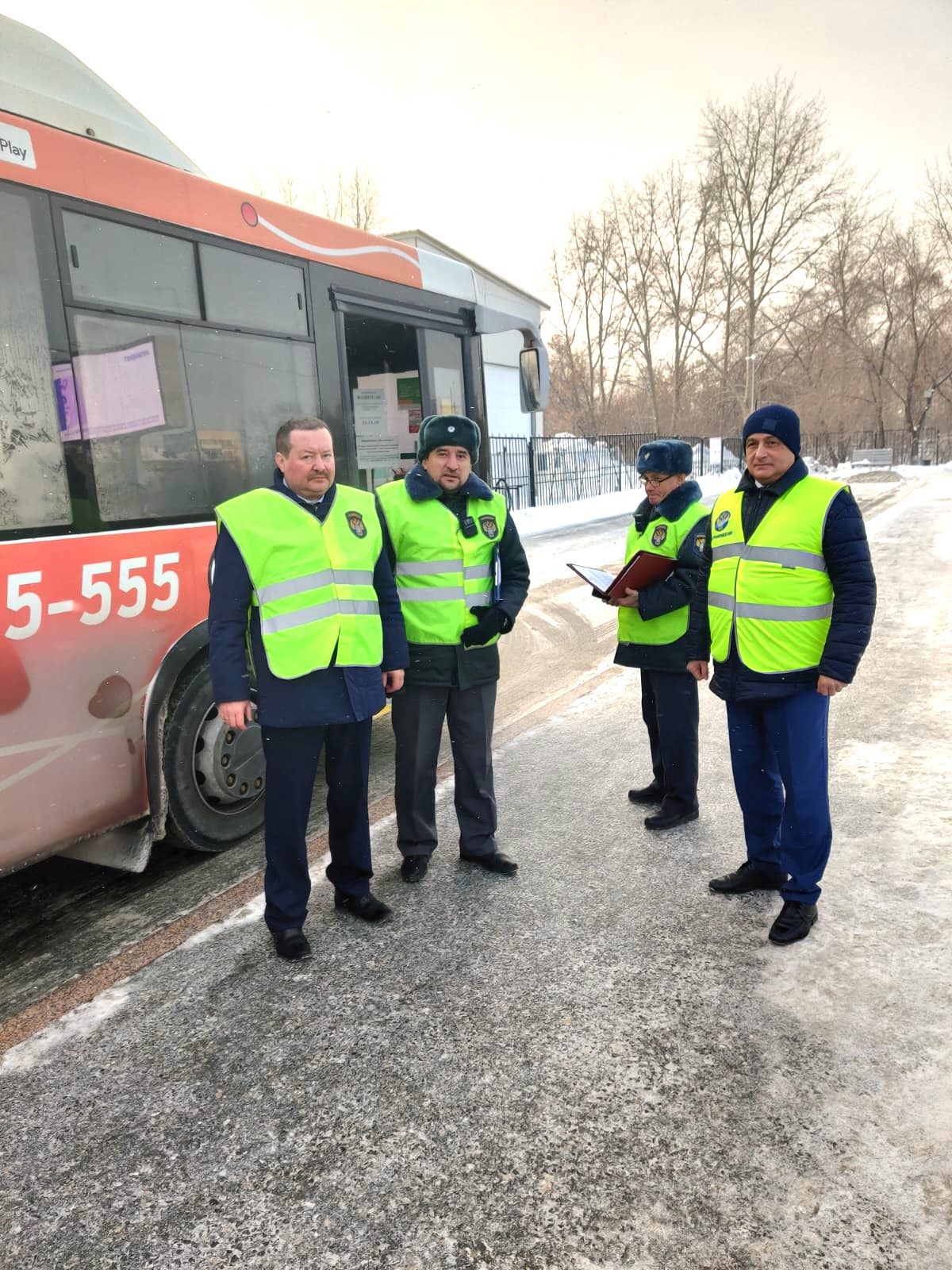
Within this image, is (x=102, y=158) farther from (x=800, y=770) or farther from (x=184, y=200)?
(x=800, y=770)

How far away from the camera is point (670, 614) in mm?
4035

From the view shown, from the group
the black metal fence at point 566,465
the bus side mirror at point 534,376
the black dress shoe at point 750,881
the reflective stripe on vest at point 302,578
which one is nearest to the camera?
Result: the reflective stripe on vest at point 302,578

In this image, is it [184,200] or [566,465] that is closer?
[184,200]

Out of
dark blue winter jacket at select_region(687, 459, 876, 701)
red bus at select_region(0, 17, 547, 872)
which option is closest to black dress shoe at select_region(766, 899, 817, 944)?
dark blue winter jacket at select_region(687, 459, 876, 701)

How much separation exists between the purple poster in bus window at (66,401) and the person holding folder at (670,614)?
239cm

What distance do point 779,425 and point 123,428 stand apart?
2.56 metres

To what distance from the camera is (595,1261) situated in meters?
1.84

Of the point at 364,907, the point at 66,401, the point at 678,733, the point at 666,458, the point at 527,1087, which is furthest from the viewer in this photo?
the point at 678,733

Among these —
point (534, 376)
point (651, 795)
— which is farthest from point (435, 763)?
point (534, 376)

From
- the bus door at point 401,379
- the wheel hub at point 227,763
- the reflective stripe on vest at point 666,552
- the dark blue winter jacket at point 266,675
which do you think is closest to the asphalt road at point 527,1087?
the wheel hub at point 227,763

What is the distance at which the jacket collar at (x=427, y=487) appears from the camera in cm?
352

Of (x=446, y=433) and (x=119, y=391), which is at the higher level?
(x=119, y=391)

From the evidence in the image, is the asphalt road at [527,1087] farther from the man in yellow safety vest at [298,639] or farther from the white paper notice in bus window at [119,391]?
the white paper notice in bus window at [119,391]

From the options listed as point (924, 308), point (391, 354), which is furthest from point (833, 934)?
point (924, 308)
